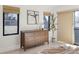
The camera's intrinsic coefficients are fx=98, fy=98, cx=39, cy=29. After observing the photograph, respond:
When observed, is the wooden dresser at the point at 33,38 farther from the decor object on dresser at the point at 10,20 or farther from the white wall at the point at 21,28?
the decor object on dresser at the point at 10,20

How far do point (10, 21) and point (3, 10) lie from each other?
0.50 feet

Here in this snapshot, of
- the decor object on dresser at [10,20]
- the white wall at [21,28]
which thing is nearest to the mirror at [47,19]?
the white wall at [21,28]

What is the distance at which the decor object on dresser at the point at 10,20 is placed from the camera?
3.82 ft

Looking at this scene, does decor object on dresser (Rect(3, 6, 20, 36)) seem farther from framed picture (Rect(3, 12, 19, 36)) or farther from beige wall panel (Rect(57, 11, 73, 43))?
beige wall panel (Rect(57, 11, 73, 43))

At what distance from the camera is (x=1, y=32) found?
1176 mm

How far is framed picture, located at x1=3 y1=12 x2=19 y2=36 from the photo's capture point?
117 centimetres

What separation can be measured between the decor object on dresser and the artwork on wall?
0.18m

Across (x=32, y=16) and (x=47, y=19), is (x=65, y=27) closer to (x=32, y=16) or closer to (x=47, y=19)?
(x=47, y=19)

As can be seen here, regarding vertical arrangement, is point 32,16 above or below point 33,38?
above

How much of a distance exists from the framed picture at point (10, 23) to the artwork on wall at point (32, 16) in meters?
0.19

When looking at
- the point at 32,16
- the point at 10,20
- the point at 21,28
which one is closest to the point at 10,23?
the point at 10,20

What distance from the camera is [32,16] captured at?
1.45m

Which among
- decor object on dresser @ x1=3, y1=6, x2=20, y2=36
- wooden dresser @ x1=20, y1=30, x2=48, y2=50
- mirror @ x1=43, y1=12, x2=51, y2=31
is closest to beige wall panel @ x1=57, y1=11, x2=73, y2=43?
mirror @ x1=43, y1=12, x2=51, y2=31

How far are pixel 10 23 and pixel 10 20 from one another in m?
0.04
